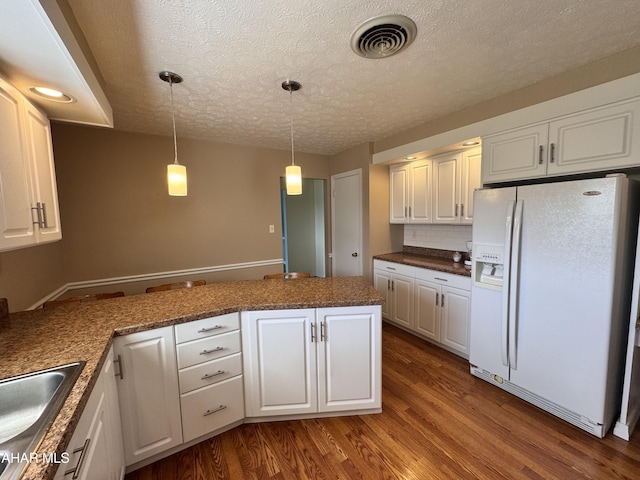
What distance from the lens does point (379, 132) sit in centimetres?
311

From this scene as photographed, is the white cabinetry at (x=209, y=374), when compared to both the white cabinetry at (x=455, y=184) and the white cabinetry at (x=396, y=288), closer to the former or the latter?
the white cabinetry at (x=396, y=288)

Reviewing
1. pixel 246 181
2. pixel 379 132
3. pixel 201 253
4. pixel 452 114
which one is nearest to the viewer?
pixel 452 114

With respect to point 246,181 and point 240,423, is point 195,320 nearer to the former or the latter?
point 240,423

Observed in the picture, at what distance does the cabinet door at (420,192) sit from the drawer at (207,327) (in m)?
2.46

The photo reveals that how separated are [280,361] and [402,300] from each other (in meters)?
1.91

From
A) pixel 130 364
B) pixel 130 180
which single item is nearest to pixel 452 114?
pixel 130 364

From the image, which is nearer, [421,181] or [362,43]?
[362,43]

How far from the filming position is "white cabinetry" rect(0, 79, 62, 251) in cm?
114

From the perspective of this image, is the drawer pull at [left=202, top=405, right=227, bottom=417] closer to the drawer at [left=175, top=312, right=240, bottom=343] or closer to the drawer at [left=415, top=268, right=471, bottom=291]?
the drawer at [left=175, top=312, right=240, bottom=343]

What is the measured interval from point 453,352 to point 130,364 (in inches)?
111

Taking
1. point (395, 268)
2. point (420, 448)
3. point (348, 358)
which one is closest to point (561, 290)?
point (420, 448)

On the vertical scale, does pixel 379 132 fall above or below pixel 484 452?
above

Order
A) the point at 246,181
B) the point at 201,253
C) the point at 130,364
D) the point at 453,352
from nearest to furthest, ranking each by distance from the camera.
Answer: the point at 130,364 → the point at 453,352 → the point at 201,253 → the point at 246,181

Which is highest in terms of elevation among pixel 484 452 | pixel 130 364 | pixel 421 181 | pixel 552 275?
pixel 421 181
